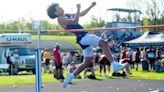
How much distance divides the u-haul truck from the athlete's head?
1836 centimetres

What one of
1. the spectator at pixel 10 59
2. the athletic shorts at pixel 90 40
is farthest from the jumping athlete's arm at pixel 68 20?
the spectator at pixel 10 59

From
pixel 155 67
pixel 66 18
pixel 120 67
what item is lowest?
pixel 155 67

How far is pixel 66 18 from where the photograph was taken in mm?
10086

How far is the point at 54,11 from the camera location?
10.1 meters

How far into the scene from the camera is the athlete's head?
1002 centimetres

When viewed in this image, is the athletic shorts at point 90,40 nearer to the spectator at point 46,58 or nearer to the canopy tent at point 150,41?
the spectator at point 46,58

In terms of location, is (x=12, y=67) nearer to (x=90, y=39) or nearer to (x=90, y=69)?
(x=90, y=69)

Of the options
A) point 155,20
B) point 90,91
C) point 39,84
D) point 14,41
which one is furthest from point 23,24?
point 39,84

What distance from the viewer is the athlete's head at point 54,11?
10023 mm

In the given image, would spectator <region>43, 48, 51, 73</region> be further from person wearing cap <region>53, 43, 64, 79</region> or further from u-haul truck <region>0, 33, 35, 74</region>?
person wearing cap <region>53, 43, 64, 79</region>

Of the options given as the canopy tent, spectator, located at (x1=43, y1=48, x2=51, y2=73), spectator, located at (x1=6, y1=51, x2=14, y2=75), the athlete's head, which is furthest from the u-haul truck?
the athlete's head

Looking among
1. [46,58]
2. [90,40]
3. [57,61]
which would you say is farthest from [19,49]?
[90,40]

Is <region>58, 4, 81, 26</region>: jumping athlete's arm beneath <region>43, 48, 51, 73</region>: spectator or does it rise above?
above

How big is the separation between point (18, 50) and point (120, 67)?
20486mm
